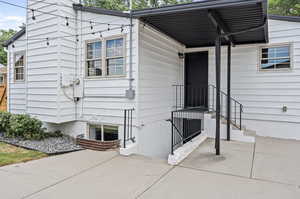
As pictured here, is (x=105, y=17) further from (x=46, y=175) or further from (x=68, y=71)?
(x=46, y=175)

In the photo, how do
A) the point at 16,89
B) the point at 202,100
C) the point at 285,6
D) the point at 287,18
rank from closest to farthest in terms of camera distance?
the point at 287,18 → the point at 16,89 → the point at 202,100 → the point at 285,6

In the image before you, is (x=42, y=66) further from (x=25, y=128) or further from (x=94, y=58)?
(x=25, y=128)

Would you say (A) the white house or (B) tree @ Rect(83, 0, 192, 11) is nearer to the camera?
(A) the white house

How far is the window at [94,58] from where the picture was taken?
20.7 ft

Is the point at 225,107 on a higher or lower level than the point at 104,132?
higher

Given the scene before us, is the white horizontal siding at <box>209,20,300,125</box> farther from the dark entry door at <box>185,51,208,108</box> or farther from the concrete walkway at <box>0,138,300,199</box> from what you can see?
the concrete walkway at <box>0,138,300,199</box>

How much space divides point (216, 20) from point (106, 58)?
3.20 m

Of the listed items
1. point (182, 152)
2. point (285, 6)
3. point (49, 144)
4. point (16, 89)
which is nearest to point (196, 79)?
point (182, 152)

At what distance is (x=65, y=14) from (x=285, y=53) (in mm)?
7203

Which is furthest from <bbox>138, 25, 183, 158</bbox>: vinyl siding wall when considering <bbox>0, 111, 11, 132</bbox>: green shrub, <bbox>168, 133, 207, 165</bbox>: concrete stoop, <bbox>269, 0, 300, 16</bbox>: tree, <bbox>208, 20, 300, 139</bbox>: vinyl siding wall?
<bbox>269, 0, 300, 16</bbox>: tree

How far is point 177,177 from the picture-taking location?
3.68m

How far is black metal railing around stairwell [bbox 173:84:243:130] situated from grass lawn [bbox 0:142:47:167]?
4981 millimetres

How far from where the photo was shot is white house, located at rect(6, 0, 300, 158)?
5641 millimetres

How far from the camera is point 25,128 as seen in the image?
6.00 meters
